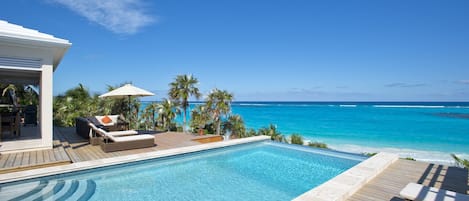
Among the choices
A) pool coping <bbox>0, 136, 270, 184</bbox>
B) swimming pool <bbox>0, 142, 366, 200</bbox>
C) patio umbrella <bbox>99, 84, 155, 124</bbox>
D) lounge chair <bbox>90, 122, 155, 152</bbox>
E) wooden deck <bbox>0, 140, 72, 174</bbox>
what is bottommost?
swimming pool <bbox>0, 142, 366, 200</bbox>

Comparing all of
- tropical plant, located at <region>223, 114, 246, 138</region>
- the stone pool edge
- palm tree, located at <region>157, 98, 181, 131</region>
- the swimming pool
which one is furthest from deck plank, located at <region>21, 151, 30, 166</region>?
tropical plant, located at <region>223, 114, 246, 138</region>

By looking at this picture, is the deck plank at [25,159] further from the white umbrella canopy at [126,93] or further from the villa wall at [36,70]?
the white umbrella canopy at [126,93]

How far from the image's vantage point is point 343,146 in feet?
52.2

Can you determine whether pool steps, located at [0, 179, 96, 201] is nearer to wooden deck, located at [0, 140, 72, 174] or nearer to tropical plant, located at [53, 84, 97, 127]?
wooden deck, located at [0, 140, 72, 174]

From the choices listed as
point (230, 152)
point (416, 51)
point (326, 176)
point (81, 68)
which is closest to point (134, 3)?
point (230, 152)

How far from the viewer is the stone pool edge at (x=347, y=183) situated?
11.1ft

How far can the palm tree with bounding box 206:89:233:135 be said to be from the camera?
12.3 m

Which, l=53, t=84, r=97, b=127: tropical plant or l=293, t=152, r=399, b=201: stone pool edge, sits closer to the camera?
l=293, t=152, r=399, b=201: stone pool edge

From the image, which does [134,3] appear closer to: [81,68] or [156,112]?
[156,112]

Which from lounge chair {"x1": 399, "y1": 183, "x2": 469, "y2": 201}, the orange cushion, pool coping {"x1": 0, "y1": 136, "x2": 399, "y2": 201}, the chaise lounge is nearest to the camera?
lounge chair {"x1": 399, "y1": 183, "x2": 469, "y2": 201}

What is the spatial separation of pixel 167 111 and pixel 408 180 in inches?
419

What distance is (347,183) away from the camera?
3898 millimetres

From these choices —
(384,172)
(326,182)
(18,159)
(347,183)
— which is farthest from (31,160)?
(384,172)

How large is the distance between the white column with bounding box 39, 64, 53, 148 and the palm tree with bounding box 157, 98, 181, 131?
6488mm
